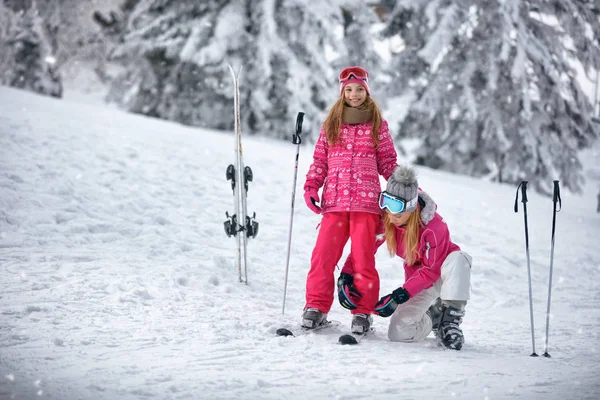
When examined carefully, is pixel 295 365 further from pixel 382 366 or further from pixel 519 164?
pixel 519 164

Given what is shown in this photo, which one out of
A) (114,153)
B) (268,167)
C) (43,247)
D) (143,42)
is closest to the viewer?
(43,247)

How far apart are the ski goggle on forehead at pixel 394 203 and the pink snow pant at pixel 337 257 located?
0.80 feet

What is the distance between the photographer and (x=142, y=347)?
125 inches

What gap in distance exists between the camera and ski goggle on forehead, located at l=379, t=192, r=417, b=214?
3.60 meters

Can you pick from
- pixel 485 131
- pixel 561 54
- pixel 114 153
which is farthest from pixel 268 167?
pixel 561 54

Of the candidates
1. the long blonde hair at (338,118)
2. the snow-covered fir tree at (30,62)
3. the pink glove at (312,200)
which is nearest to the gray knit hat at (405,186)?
the long blonde hair at (338,118)

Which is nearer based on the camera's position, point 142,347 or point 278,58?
point 142,347

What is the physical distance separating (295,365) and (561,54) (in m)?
11.5

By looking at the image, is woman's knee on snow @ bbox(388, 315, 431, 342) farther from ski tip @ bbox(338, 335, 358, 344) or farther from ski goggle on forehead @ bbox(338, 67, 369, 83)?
ski goggle on forehead @ bbox(338, 67, 369, 83)

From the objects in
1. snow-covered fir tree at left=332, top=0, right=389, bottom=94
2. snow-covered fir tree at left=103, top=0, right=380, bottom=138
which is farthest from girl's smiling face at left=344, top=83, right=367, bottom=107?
snow-covered fir tree at left=332, top=0, right=389, bottom=94

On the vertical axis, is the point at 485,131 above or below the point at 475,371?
above

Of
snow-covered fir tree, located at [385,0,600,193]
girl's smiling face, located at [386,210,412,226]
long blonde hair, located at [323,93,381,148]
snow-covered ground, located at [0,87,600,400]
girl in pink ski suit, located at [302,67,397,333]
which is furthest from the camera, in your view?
snow-covered fir tree, located at [385,0,600,193]

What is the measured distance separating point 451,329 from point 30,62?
49.8 ft

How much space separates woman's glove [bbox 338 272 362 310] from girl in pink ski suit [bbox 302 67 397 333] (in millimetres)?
15
